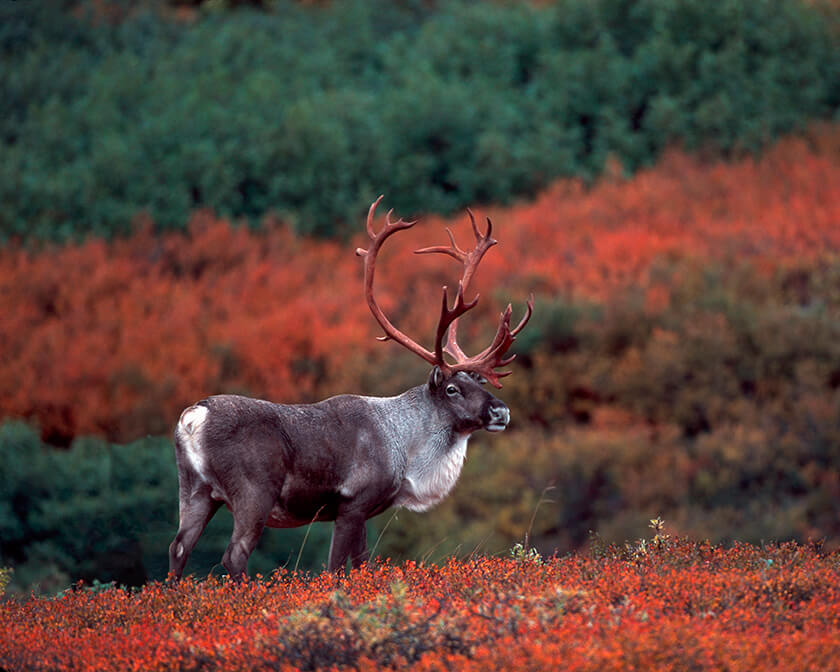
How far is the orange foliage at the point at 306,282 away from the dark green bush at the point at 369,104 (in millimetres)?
883

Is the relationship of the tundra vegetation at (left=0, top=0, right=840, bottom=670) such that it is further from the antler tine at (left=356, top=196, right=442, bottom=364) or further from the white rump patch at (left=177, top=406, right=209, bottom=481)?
the antler tine at (left=356, top=196, right=442, bottom=364)

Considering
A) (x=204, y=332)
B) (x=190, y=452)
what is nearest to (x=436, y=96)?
(x=204, y=332)

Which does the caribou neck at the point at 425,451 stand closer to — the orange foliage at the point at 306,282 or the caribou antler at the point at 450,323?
the caribou antler at the point at 450,323

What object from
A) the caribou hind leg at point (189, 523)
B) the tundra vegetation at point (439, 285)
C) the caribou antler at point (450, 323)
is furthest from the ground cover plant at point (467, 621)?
the caribou antler at point (450, 323)

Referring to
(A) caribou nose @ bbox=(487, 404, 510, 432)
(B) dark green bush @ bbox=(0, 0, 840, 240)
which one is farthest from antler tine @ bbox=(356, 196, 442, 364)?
(B) dark green bush @ bbox=(0, 0, 840, 240)

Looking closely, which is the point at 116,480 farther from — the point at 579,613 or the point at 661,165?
the point at 661,165

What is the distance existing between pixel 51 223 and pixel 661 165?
452 inches

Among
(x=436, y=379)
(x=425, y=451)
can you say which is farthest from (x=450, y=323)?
(x=425, y=451)

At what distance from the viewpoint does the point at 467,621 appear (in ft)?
17.5

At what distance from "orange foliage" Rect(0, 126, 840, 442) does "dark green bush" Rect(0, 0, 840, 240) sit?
883 millimetres

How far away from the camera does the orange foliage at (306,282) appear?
657 inches

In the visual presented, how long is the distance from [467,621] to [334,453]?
7.67 ft

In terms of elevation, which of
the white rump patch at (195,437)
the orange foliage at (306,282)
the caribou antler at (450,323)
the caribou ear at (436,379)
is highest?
the caribou antler at (450,323)

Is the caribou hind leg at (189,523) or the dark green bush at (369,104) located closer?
the caribou hind leg at (189,523)
